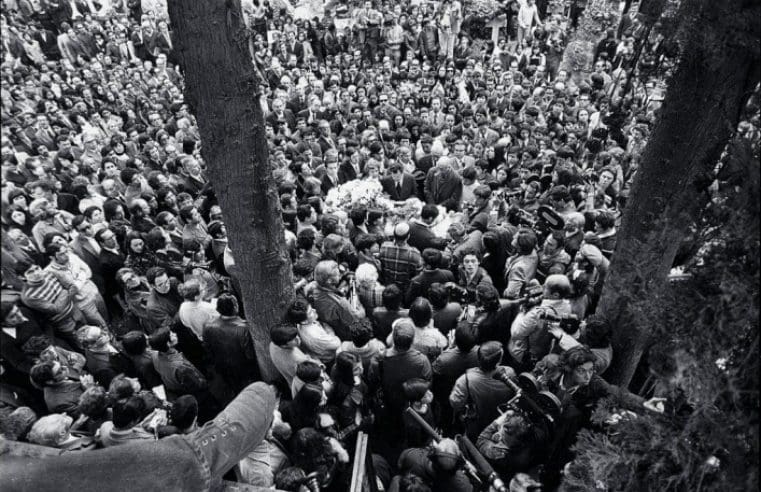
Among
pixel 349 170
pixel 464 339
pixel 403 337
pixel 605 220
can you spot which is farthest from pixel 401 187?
pixel 403 337

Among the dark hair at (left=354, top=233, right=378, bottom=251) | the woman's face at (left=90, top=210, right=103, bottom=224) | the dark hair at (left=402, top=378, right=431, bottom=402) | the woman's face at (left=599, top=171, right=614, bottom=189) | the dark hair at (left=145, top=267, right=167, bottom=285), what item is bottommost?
the woman's face at (left=90, top=210, right=103, bottom=224)

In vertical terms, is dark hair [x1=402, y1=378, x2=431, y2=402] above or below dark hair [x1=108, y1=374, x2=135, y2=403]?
above

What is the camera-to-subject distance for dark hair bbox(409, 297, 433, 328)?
14.5 feet

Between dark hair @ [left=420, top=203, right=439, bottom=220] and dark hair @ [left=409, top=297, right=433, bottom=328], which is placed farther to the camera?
dark hair @ [left=420, top=203, right=439, bottom=220]

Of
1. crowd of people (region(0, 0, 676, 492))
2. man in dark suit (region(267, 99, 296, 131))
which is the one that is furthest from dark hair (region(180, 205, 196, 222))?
man in dark suit (region(267, 99, 296, 131))

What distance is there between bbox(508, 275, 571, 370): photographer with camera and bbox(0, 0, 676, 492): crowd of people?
0.02 meters

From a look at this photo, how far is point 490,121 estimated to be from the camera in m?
10.6

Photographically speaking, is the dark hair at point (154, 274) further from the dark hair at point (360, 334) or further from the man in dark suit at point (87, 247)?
the dark hair at point (360, 334)

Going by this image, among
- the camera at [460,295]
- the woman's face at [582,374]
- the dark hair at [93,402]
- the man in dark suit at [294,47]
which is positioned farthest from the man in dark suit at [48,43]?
the woman's face at [582,374]

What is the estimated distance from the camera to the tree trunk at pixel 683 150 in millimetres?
2295

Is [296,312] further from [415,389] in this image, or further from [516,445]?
[516,445]

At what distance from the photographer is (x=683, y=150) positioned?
124 inches

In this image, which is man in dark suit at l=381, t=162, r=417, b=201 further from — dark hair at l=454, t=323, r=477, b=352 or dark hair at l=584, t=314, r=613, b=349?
dark hair at l=584, t=314, r=613, b=349

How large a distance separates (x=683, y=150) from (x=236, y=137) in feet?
9.92
